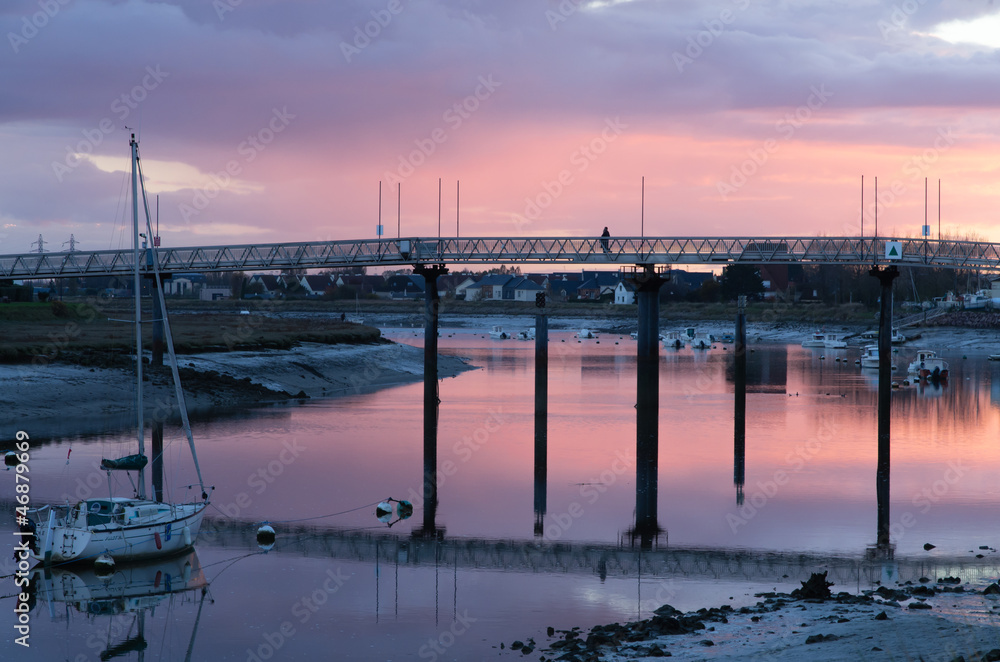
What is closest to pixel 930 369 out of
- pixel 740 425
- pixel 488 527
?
pixel 740 425

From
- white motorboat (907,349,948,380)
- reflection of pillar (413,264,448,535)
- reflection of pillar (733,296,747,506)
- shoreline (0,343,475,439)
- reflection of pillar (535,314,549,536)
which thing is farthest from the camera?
white motorboat (907,349,948,380)

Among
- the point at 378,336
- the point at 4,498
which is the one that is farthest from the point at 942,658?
the point at 378,336

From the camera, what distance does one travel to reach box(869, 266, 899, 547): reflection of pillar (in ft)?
117

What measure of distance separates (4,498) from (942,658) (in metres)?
31.5

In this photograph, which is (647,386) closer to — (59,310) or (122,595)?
(122,595)

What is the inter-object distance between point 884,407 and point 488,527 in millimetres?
30179

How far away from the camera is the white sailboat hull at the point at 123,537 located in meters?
27.8

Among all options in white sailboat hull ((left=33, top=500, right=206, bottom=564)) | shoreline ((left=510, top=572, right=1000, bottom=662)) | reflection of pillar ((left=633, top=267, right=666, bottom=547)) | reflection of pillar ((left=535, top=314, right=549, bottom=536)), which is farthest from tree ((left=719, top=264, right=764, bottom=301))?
shoreline ((left=510, top=572, right=1000, bottom=662))

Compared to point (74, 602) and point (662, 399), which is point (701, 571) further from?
point (662, 399)

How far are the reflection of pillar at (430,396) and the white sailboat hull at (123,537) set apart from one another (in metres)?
7.67

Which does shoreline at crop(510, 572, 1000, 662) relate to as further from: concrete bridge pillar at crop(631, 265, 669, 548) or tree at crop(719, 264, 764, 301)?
tree at crop(719, 264, 764, 301)

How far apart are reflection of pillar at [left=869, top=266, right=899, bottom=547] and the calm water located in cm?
55

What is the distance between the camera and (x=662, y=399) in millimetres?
75125

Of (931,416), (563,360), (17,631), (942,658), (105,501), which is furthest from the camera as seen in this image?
(563,360)
